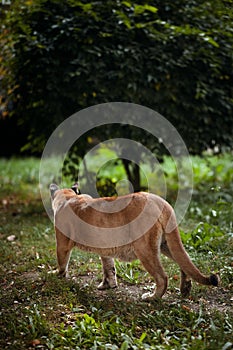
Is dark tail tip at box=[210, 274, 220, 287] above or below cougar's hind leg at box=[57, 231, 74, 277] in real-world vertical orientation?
above

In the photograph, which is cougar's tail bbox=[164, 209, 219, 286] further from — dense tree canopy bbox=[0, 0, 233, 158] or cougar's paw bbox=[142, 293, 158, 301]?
dense tree canopy bbox=[0, 0, 233, 158]

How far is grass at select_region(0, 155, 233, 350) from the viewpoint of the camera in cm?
377

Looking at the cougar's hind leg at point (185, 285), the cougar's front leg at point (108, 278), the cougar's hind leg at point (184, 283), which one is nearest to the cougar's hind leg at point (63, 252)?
the cougar's front leg at point (108, 278)

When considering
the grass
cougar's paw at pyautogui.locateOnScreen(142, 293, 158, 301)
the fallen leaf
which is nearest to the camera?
the grass

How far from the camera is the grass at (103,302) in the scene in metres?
3.77

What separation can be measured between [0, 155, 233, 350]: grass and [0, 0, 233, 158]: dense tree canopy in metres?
2.03

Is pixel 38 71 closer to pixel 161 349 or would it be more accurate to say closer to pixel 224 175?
pixel 224 175

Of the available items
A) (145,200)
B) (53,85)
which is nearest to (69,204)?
(145,200)

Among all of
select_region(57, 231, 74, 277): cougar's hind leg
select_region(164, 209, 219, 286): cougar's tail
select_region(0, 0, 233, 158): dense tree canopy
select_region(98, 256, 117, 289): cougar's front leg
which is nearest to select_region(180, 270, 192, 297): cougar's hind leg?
select_region(164, 209, 219, 286): cougar's tail

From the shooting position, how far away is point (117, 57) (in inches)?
299

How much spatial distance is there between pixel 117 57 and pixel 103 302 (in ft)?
13.9

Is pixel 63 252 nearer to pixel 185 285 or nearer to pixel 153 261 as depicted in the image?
pixel 153 261

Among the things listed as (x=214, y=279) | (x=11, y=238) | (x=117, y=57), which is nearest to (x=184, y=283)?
(x=214, y=279)

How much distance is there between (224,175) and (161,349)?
287 inches
